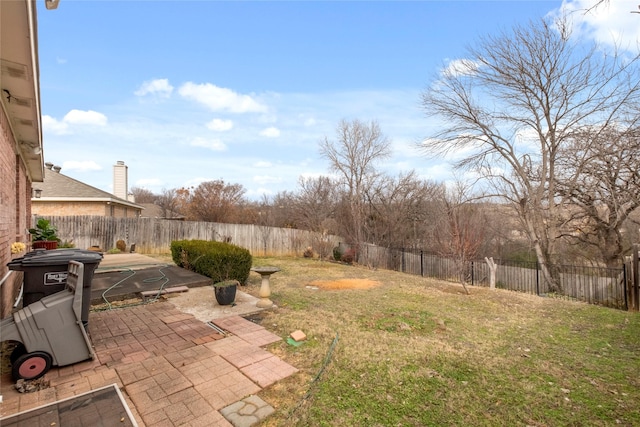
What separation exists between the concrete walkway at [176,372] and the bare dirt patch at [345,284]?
12.9 ft

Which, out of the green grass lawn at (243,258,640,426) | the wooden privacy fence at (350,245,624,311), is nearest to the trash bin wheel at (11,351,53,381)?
the green grass lawn at (243,258,640,426)

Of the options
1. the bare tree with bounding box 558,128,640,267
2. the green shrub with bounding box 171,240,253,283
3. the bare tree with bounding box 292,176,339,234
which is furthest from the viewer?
the bare tree with bounding box 292,176,339,234

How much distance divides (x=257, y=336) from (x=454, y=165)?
1262 centimetres

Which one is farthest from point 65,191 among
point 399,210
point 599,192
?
point 599,192

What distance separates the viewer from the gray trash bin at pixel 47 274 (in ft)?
9.95

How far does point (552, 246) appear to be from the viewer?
1148cm

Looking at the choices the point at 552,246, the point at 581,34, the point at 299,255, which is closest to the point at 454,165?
the point at 552,246

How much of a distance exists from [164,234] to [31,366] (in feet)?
43.7

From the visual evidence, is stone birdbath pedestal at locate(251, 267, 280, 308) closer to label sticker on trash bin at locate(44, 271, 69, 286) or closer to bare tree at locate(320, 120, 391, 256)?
label sticker on trash bin at locate(44, 271, 69, 286)

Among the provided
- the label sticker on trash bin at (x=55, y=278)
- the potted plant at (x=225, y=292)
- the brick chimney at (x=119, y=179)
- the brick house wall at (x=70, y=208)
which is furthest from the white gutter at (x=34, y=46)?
the brick chimney at (x=119, y=179)

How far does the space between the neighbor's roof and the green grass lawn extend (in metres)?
14.9

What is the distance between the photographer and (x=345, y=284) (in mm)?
8453

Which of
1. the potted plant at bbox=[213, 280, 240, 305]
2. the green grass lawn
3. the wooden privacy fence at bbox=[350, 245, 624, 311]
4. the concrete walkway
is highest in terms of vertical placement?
the potted plant at bbox=[213, 280, 240, 305]

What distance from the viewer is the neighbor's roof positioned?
15203mm
